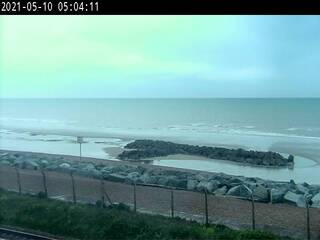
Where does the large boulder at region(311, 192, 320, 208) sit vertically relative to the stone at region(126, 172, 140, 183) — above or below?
below

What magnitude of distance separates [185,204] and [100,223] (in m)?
4.44

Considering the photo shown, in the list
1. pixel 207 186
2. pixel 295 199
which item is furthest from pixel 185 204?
pixel 295 199

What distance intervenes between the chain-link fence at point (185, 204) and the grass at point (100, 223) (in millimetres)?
996

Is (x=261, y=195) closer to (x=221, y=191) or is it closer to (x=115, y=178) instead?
(x=221, y=191)

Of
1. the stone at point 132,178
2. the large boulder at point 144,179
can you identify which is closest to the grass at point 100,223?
the stone at point 132,178

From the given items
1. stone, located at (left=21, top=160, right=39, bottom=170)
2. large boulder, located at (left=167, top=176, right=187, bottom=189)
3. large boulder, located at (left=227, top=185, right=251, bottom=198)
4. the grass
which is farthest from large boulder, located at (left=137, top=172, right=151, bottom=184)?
the grass

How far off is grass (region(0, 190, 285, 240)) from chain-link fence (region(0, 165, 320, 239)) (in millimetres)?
996

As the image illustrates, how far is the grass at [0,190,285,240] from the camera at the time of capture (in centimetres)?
1108

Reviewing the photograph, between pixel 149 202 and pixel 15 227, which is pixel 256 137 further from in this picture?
pixel 15 227

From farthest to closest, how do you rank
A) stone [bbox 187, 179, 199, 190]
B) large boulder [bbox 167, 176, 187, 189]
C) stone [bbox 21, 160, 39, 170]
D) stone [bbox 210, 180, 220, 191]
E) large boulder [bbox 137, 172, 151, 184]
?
stone [bbox 21, 160, 39, 170]
large boulder [bbox 137, 172, 151, 184]
large boulder [bbox 167, 176, 187, 189]
stone [bbox 210, 180, 220, 191]
stone [bbox 187, 179, 199, 190]

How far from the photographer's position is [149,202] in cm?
1582

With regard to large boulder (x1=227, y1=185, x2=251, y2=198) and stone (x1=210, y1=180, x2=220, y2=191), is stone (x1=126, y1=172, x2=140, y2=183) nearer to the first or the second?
stone (x1=210, y1=180, x2=220, y2=191)
